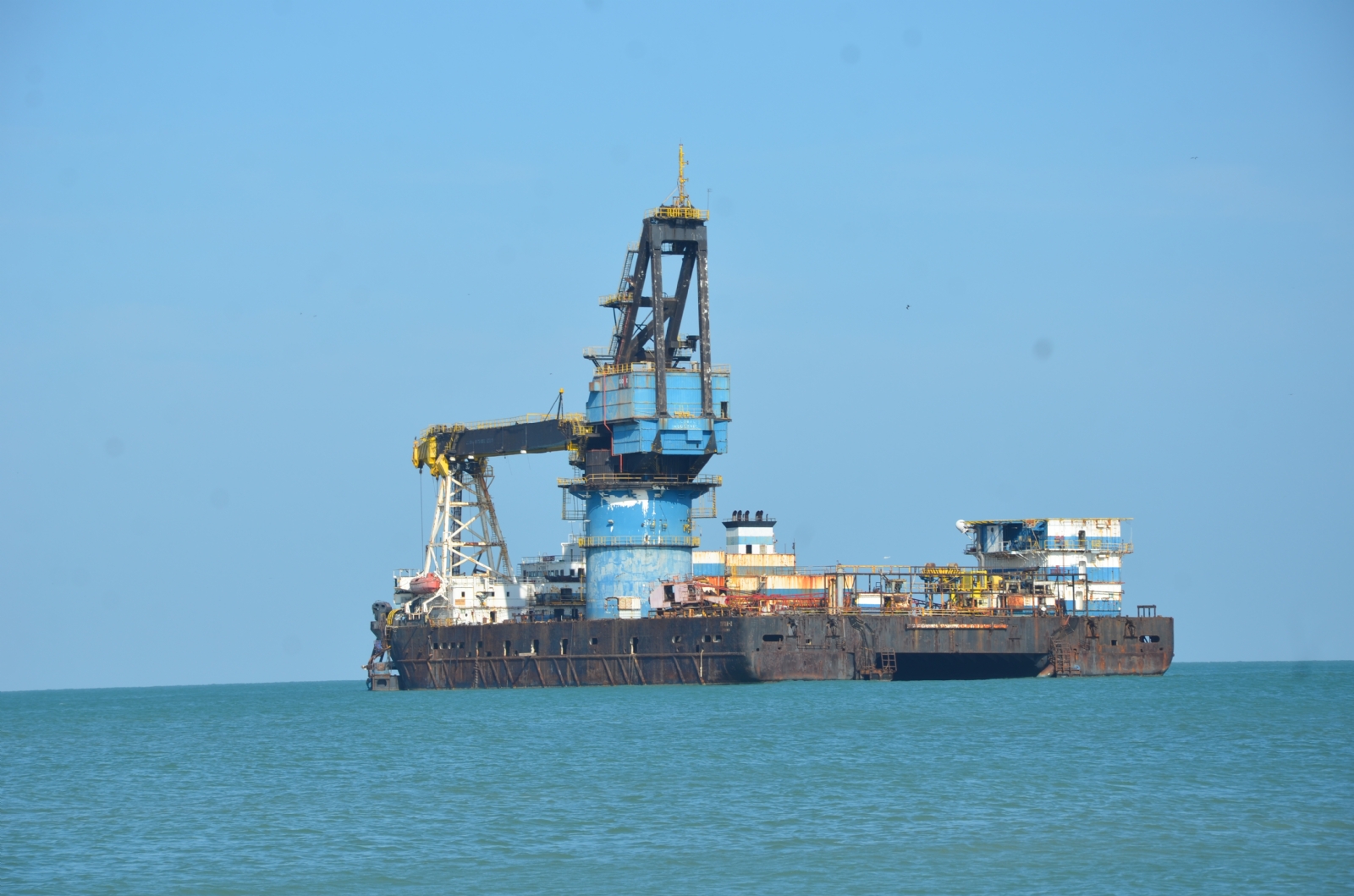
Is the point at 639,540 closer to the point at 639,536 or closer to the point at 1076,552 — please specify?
the point at 639,536

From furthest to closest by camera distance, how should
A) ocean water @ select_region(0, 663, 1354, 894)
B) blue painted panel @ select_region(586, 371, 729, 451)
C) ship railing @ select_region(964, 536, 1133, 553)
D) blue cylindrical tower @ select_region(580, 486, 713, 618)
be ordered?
ship railing @ select_region(964, 536, 1133, 553) < blue cylindrical tower @ select_region(580, 486, 713, 618) < blue painted panel @ select_region(586, 371, 729, 451) < ocean water @ select_region(0, 663, 1354, 894)

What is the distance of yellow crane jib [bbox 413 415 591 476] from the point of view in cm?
9756

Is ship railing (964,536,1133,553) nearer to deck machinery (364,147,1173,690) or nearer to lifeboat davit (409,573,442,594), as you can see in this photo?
deck machinery (364,147,1173,690)

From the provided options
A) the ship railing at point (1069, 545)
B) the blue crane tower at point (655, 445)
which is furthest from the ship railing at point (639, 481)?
the ship railing at point (1069, 545)

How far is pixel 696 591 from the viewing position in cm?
9106

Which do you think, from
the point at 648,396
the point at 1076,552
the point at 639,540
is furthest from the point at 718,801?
the point at 1076,552

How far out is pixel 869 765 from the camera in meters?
56.4

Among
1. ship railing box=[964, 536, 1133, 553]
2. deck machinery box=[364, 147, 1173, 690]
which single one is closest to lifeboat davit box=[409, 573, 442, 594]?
deck machinery box=[364, 147, 1173, 690]

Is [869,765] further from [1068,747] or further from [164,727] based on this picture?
[164,727]

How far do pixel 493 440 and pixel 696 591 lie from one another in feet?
64.4

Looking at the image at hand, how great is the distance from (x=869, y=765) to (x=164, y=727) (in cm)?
4783

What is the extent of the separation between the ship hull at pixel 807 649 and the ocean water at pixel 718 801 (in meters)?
3.44

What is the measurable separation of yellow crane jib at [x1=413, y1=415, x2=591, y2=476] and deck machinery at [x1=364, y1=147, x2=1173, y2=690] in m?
0.16

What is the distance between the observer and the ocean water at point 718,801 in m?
39.5
